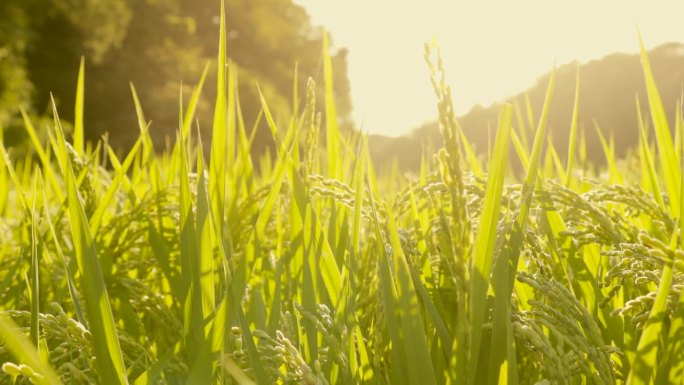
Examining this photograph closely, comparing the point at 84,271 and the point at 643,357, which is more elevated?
the point at 84,271

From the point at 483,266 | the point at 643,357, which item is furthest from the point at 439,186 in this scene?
the point at 643,357

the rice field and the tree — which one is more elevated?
the tree

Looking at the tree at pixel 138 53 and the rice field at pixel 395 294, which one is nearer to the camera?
the rice field at pixel 395 294

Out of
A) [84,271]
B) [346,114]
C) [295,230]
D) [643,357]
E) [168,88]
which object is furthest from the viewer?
[346,114]

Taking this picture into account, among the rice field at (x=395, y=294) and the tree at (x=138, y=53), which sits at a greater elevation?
the tree at (x=138, y=53)

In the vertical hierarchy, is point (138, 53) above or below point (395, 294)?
above

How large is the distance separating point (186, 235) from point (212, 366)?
0.23m

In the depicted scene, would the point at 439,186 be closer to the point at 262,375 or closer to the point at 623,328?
the point at 262,375

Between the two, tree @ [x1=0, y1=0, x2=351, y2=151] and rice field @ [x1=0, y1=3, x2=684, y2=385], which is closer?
rice field @ [x1=0, y1=3, x2=684, y2=385]

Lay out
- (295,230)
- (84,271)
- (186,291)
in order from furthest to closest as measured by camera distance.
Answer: (295,230) < (186,291) < (84,271)

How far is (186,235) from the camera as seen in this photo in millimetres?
978

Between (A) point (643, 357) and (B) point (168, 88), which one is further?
(B) point (168, 88)

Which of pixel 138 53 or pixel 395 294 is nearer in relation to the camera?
pixel 395 294

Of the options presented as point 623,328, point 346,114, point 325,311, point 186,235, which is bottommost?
point 623,328
